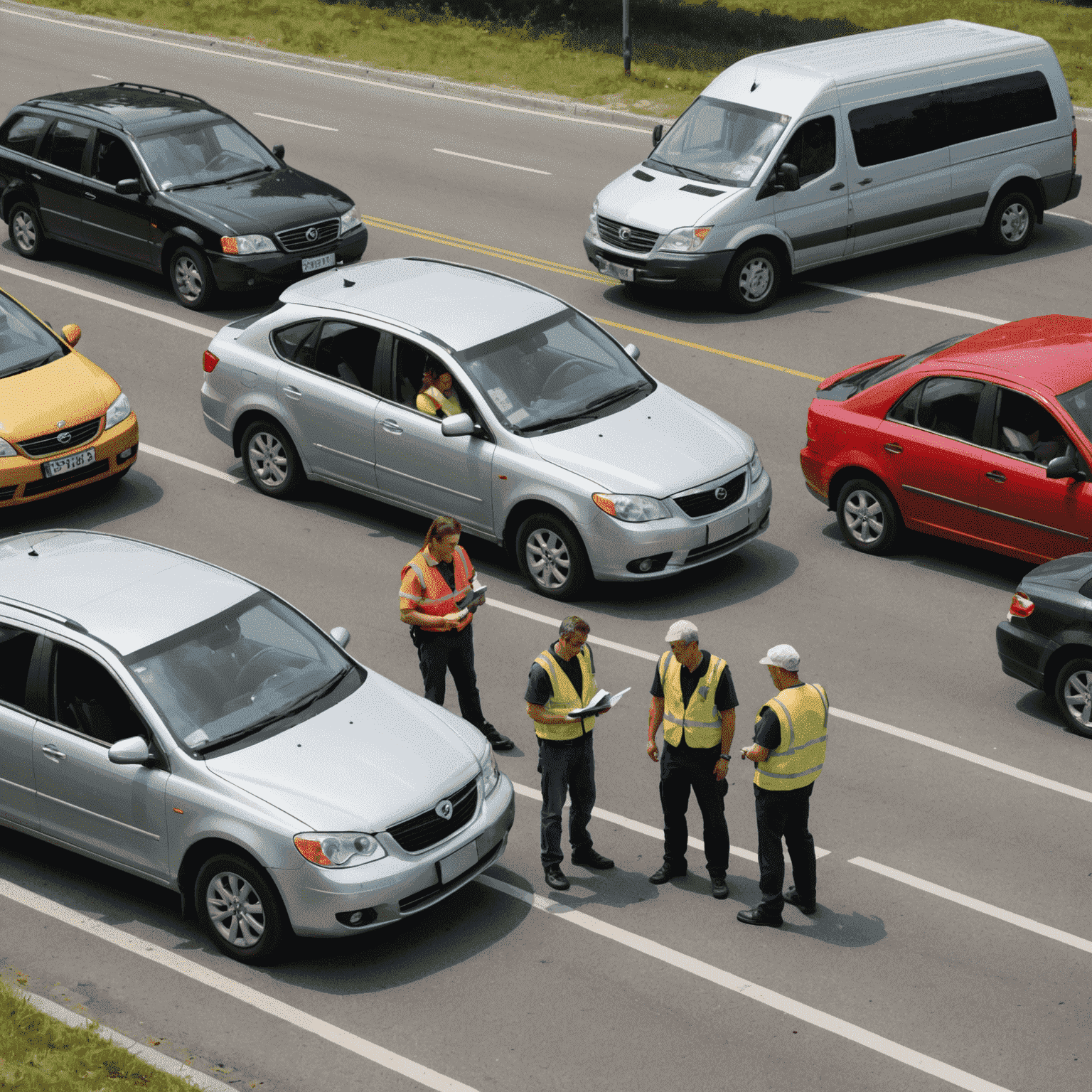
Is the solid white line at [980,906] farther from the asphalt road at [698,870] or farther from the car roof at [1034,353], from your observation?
the car roof at [1034,353]

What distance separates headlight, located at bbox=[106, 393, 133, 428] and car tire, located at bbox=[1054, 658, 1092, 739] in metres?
7.98

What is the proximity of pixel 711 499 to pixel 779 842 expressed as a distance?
4244mm

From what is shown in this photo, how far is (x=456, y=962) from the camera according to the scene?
8492 mm

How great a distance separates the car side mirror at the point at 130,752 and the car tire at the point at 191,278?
34.4 feet

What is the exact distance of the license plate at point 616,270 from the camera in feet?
59.3

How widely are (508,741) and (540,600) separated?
2.29 metres

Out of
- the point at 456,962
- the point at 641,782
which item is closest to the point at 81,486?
the point at 641,782

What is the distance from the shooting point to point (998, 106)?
19.1 m

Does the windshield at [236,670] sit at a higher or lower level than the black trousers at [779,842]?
higher

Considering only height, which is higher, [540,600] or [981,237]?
[981,237]

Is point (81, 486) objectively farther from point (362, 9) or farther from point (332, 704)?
point (362, 9)

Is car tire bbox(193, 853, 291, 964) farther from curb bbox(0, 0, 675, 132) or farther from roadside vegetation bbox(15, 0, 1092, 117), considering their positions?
roadside vegetation bbox(15, 0, 1092, 117)

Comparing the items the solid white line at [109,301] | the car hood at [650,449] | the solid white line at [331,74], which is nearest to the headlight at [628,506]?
the car hood at [650,449]

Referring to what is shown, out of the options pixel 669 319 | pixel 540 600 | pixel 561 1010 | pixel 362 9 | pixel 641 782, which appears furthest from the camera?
pixel 362 9
